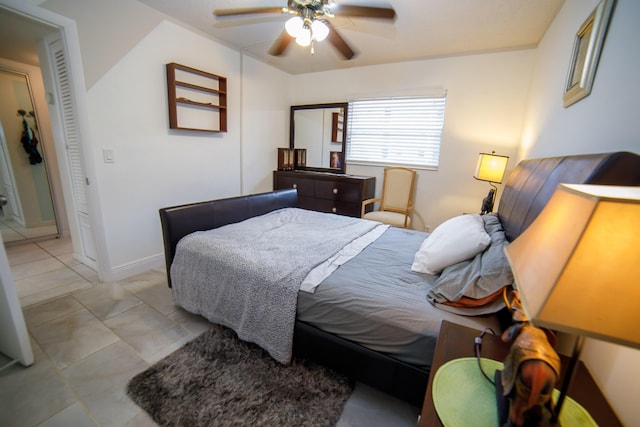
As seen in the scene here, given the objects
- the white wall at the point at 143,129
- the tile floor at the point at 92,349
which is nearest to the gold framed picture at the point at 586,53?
the tile floor at the point at 92,349

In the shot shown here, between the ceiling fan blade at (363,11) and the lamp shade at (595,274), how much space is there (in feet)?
Result: 5.92

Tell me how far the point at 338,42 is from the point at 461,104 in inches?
74.2

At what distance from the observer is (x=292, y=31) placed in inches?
73.0

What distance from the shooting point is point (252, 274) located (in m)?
1.54

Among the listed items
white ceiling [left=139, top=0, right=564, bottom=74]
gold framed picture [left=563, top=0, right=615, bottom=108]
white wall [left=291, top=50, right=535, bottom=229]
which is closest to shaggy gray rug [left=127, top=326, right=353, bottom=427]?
gold framed picture [left=563, top=0, right=615, bottom=108]

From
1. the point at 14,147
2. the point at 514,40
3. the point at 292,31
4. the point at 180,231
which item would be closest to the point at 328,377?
the point at 180,231

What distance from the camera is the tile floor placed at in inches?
50.4

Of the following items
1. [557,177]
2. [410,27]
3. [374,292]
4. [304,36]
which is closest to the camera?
[557,177]

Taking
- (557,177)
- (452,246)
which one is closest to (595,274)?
(557,177)

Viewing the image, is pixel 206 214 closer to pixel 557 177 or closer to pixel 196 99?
pixel 196 99

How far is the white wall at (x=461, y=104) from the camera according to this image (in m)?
2.92

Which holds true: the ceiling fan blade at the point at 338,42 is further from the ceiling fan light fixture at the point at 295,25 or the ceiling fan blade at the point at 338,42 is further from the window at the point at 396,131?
the window at the point at 396,131

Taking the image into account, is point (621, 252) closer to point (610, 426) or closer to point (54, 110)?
point (610, 426)

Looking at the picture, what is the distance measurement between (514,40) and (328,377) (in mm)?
3559
